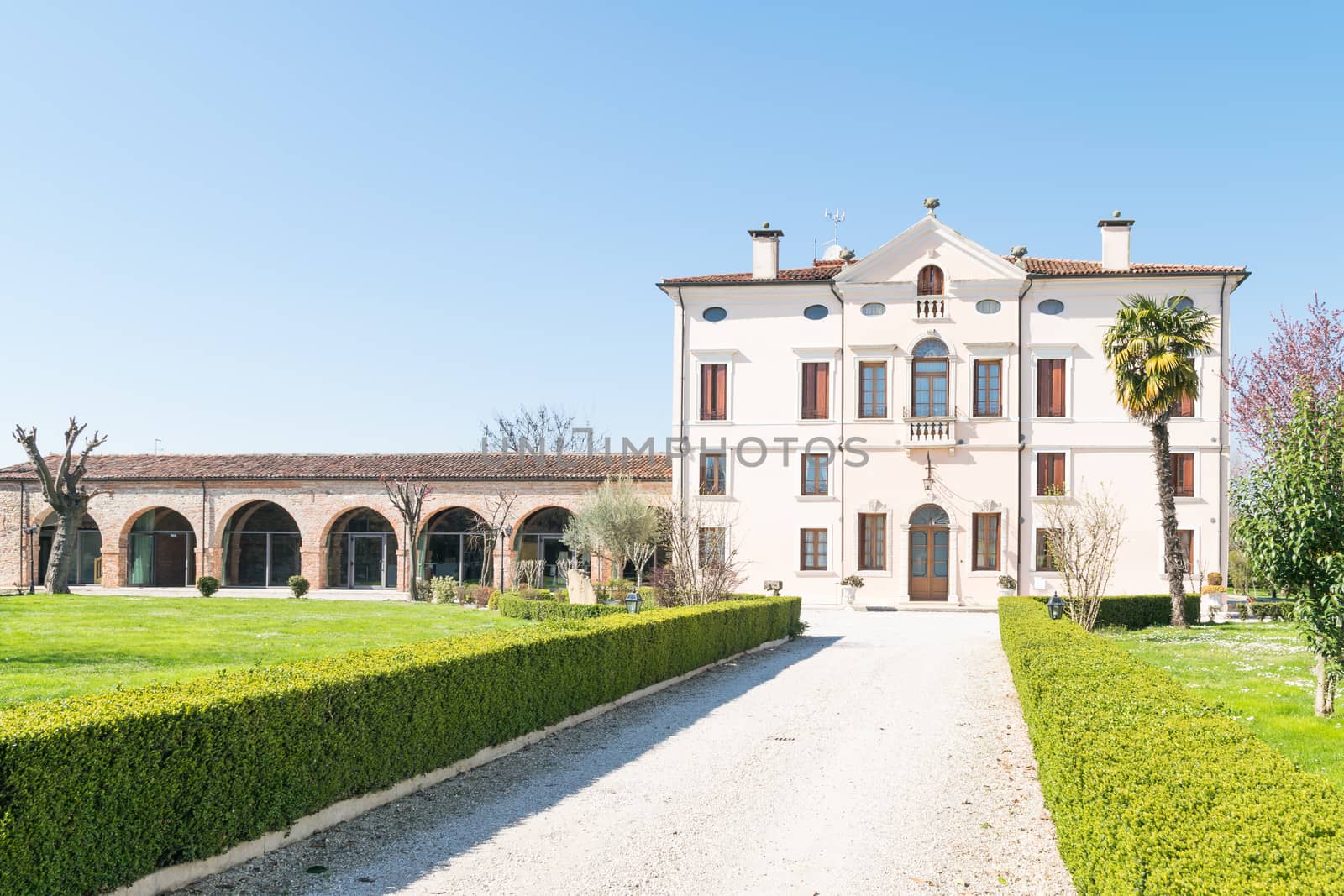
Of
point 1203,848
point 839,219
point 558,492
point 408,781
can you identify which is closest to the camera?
point 1203,848

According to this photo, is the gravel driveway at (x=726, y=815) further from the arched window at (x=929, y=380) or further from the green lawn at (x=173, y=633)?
the arched window at (x=929, y=380)

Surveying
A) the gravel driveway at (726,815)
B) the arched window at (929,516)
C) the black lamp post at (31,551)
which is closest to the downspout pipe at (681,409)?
the arched window at (929,516)

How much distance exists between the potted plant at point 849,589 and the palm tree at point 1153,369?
28.1 feet

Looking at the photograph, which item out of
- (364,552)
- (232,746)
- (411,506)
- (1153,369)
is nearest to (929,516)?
(1153,369)

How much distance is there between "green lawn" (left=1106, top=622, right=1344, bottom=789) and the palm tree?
1791 mm

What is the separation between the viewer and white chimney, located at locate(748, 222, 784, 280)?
107 feet

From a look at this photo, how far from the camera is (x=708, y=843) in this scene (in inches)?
277

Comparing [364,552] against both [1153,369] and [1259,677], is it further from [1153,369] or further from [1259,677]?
[1259,677]

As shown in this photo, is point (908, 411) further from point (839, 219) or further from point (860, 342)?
point (839, 219)

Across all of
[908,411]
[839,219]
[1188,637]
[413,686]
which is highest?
[839,219]

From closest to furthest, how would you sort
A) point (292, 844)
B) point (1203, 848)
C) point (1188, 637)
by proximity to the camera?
point (1203, 848)
point (292, 844)
point (1188, 637)

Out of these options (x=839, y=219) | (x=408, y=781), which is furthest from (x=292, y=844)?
(x=839, y=219)

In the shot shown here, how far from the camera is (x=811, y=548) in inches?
1236

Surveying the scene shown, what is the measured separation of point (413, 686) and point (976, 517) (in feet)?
82.0
